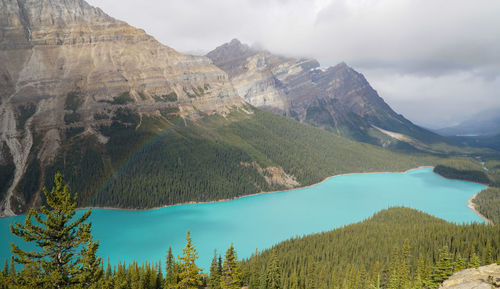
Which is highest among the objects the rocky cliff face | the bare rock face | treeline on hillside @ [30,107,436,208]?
the rocky cliff face

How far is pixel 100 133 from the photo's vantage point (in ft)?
490

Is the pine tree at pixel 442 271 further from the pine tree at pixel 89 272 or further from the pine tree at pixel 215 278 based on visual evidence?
the pine tree at pixel 89 272

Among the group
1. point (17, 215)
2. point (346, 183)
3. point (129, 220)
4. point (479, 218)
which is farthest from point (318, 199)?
point (17, 215)

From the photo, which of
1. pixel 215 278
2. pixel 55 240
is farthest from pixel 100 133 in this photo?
pixel 55 240

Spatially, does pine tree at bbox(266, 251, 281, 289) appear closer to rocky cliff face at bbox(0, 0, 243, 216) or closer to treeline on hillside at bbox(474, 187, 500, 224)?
treeline on hillside at bbox(474, 187, 500, 224)

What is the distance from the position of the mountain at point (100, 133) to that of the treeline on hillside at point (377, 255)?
69919mm

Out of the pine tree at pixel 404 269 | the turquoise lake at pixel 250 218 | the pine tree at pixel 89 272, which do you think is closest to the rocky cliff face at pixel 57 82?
the turquoise lake at pixel 250 218

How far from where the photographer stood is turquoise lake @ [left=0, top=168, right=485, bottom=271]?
79.2 meters

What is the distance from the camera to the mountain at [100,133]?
12156 centimetres

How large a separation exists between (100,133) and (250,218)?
8964cm

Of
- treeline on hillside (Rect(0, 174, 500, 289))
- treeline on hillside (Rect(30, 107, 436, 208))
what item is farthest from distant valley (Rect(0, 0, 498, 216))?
treeline on hillside (Rect(0, 174, 500, 289))

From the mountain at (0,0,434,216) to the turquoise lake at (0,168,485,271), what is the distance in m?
12.3

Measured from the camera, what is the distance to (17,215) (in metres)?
102

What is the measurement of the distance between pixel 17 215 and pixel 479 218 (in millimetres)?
163452
